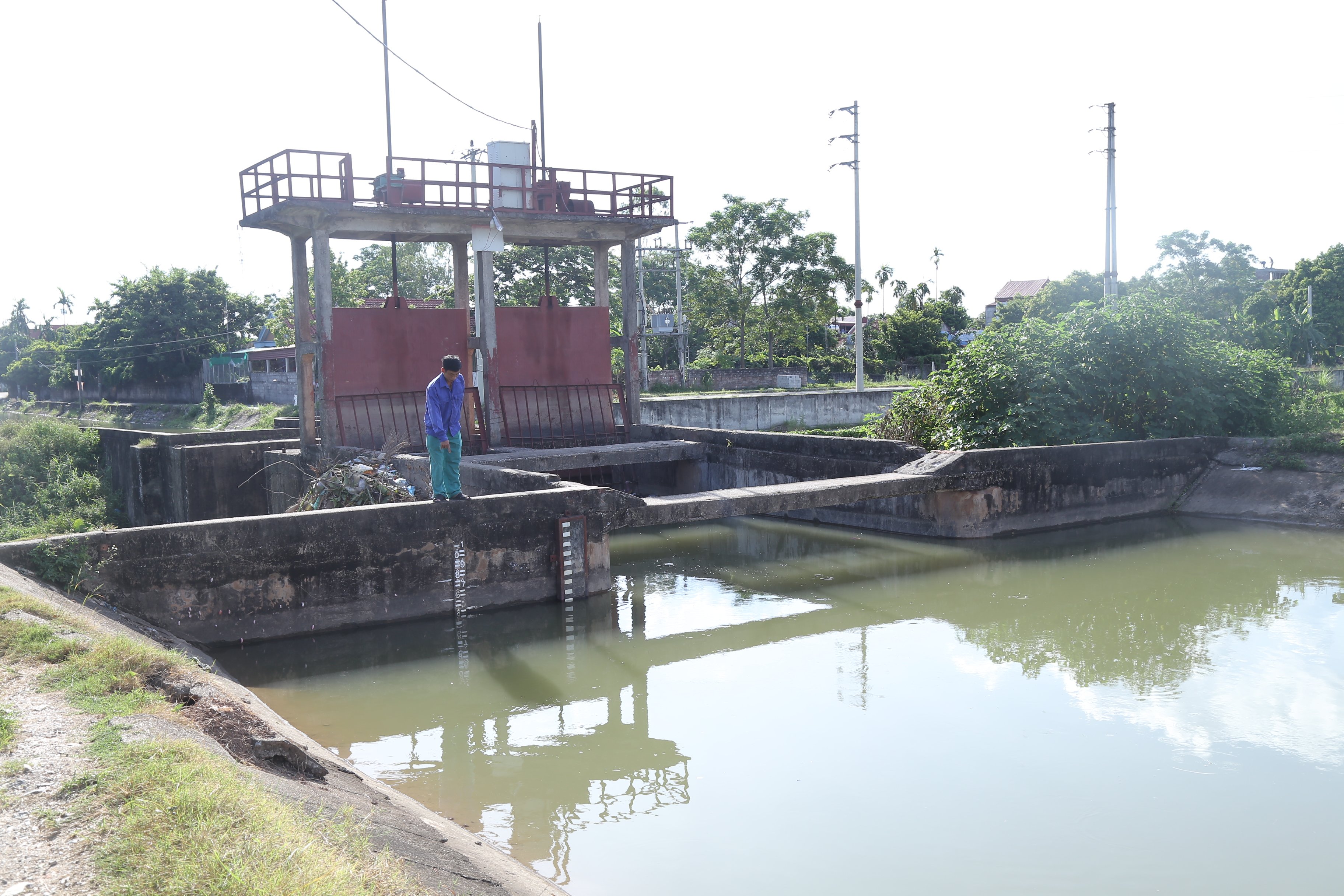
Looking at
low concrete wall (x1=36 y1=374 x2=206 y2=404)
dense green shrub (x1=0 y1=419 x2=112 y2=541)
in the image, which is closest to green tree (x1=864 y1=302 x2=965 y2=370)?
low concrete wall (x1=36 y1=374 x2=206 y2=404)

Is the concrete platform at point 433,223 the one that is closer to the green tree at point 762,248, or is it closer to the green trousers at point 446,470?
the green trousers at point 446,470

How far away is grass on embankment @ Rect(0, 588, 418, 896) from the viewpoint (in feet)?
8.67

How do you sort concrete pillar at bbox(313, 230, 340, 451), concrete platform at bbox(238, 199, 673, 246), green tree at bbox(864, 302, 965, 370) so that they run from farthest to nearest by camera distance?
green tree at bbox(864, 302, 965, 370) < concrete pillar at bbox(313, 230, 340, 451) < concrete platform at bbox(238, 199, 673, 246)

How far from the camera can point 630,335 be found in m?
16.4

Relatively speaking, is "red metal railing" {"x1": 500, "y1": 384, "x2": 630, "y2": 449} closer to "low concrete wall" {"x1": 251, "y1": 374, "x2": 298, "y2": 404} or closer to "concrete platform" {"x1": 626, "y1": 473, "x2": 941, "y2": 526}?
"concrete platform" {"x1": 626, "y1": 473, "x2": 941, "y2": 526}

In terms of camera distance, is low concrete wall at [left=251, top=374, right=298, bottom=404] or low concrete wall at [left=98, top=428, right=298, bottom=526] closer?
low concrete wall at [left=98, top=428, right=298, bottom=526]

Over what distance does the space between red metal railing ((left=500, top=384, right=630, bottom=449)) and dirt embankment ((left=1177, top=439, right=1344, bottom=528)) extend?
9728 mm

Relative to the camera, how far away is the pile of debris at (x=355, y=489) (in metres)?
10.7

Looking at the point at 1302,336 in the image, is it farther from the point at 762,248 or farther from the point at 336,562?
the point at 336,562

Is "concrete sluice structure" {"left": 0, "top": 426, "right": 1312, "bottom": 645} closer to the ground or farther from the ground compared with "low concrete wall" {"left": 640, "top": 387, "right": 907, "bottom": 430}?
closer to the ground

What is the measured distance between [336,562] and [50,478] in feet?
53.2

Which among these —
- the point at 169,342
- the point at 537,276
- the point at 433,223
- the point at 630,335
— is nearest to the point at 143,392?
the point at 169,342

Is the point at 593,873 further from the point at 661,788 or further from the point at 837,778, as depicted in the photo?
the point at 837,778

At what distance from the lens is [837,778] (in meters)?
5.59
